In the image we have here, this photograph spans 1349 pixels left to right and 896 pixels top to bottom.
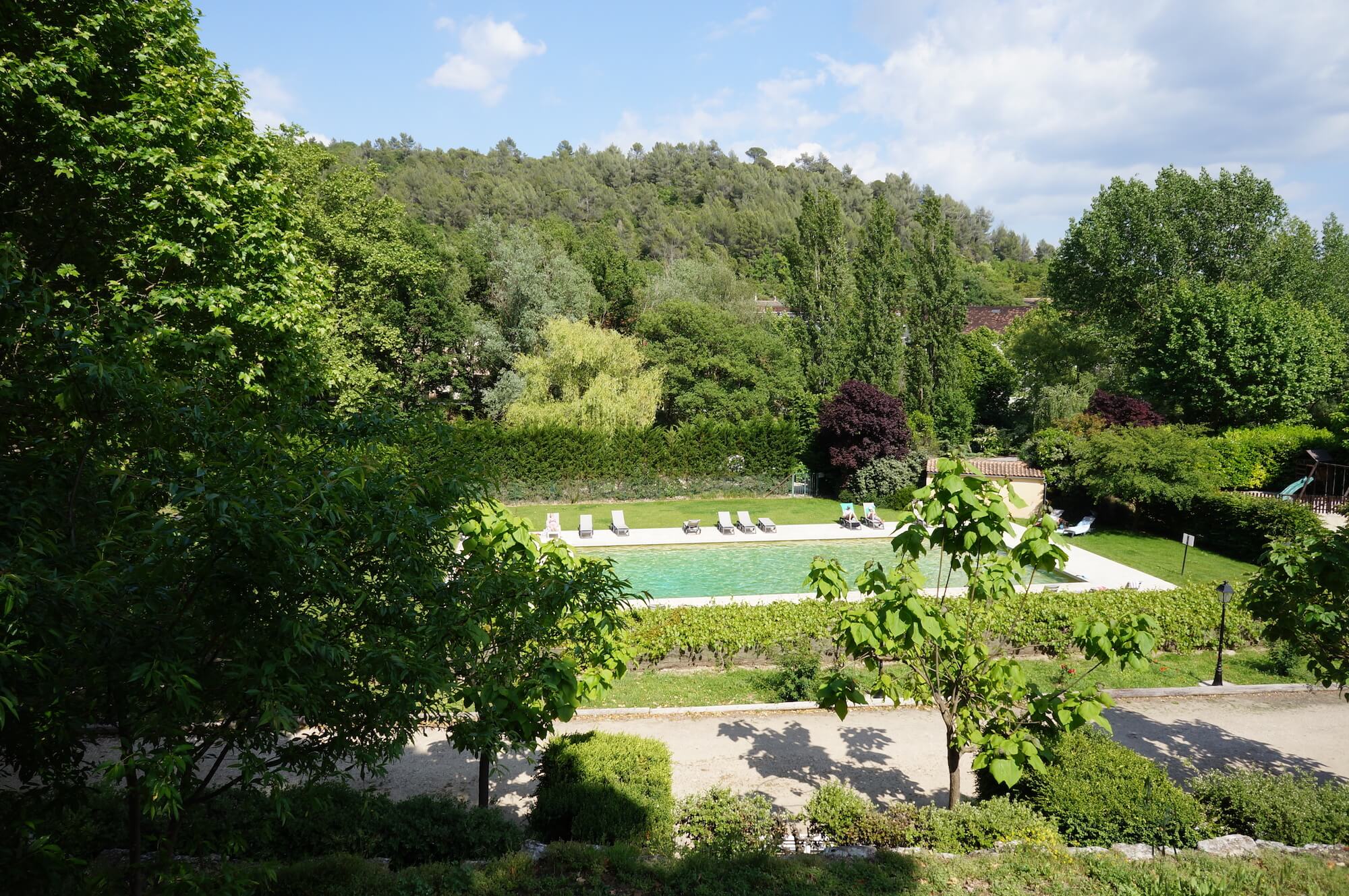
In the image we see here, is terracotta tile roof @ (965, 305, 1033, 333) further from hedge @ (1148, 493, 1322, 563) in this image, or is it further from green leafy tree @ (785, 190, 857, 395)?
hedge @ (1148, 493, 1322, 563)

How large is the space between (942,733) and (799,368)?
77.2 feet

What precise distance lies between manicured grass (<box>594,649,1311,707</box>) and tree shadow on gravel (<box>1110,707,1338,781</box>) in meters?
1.19

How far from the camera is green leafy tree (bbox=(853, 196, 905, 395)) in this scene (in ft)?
104

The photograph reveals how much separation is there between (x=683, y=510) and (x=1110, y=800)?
20563mm

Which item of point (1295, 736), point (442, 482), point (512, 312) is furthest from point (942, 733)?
point (512, 312)

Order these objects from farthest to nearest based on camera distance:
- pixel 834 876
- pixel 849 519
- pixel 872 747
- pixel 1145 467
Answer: pixel 849 519 → pixel 1145 467 → pixel 872 747 → pixel 834 876

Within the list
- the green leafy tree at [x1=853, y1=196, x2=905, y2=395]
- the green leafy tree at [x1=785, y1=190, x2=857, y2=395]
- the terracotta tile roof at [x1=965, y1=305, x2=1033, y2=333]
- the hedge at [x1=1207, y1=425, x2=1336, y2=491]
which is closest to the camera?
the hedge at [x1=1207, y1=425, x2=1336, y2=491]

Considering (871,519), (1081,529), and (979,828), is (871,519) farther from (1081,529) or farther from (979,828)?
(979,828)

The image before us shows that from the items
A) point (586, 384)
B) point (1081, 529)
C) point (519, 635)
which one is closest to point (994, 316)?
point (1081, 529)

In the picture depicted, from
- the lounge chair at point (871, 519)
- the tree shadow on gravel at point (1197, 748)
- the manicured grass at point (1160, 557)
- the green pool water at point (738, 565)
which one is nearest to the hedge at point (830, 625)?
the tree shadow on gravel at point (1197, 748)

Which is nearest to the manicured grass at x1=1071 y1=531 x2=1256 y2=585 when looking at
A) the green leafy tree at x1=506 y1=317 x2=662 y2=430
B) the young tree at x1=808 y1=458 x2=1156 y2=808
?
the young tree at x1=808 y1=458 x2=1156 y2=808

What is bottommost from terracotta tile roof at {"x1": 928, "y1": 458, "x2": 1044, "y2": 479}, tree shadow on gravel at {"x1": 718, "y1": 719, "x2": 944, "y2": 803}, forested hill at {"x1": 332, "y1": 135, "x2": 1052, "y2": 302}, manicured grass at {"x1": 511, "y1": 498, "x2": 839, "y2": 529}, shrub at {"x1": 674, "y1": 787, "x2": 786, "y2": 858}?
tree shadow on gravel at {"x1": 718, "y1": 719, "x2": 944, "y2": 803}

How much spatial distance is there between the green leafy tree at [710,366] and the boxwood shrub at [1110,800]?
80.3 ft

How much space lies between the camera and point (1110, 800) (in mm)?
7742
